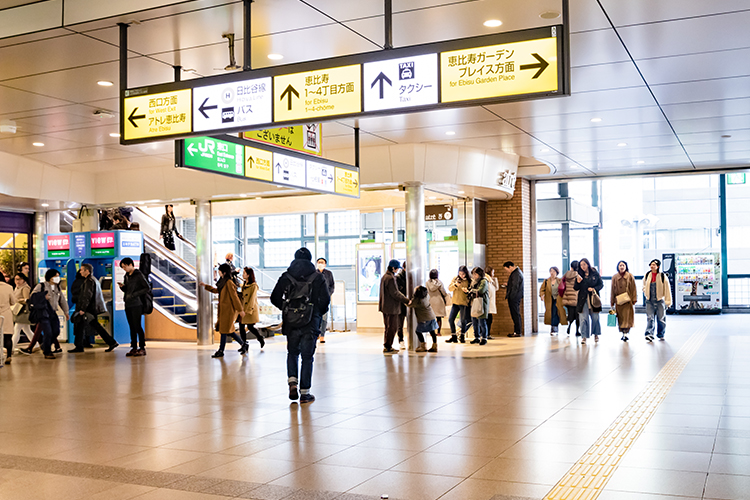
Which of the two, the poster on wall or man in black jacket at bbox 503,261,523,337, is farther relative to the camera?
the poster on wall

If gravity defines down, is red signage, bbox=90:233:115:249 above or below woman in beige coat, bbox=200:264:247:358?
above

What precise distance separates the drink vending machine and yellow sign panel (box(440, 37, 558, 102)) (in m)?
11.1

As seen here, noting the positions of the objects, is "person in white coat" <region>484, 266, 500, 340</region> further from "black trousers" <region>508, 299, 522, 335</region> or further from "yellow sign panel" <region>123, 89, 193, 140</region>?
"yellow sign panel" <region>123, 89, 193, 140</region>

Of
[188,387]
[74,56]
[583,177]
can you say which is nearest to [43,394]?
[188,387]

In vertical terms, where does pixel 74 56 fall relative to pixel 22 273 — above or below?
above

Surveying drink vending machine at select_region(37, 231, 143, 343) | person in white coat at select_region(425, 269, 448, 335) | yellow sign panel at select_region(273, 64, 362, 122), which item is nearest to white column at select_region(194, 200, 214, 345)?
drink vending machine at select_region(37, 231, 143, 343)

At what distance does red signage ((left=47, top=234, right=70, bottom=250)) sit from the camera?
14.6 metres

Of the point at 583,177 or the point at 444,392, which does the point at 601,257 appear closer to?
the point at 583,177

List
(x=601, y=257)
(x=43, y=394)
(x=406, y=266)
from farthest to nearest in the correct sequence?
1. (x=601, y=257)
2. (x=406, y=266)
3. (x=43, y=394)

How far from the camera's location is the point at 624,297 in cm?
1283

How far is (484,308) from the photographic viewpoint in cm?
1305

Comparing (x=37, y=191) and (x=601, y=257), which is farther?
(x=601, y=257)

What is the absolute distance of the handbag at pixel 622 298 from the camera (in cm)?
1281

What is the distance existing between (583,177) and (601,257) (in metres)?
6.56
